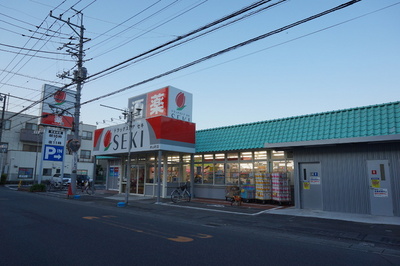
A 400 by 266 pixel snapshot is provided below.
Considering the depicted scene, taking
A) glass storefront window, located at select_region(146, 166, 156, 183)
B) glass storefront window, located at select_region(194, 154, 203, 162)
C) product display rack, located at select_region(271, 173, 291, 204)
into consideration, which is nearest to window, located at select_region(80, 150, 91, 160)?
glass storefront window, located at select_region(146, 166, 156, 183)

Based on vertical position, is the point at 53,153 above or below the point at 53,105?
below

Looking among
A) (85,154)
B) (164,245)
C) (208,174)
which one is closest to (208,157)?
(208,174)

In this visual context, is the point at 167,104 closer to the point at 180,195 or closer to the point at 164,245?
the point at 180,195

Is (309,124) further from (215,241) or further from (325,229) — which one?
(215,241)

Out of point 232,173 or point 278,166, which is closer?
point 278,166

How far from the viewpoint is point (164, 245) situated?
6586mm

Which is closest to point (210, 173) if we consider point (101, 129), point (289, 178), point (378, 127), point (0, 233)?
point (289, 178)

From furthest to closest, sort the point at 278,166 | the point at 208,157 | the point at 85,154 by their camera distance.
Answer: the point at 85,154
the point at 208,157
the point at 278,166

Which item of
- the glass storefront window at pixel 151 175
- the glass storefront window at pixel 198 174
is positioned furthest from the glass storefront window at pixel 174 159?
the glass storefront window at pixel 198 174

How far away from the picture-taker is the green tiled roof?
12.5 m

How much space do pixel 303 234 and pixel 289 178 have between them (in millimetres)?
7495

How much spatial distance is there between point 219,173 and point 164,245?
1240cm

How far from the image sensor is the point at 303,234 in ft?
27.9

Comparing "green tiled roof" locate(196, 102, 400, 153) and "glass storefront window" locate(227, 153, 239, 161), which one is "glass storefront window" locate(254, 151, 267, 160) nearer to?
"green tiled roof" locate(196, 102, 400, 153)
